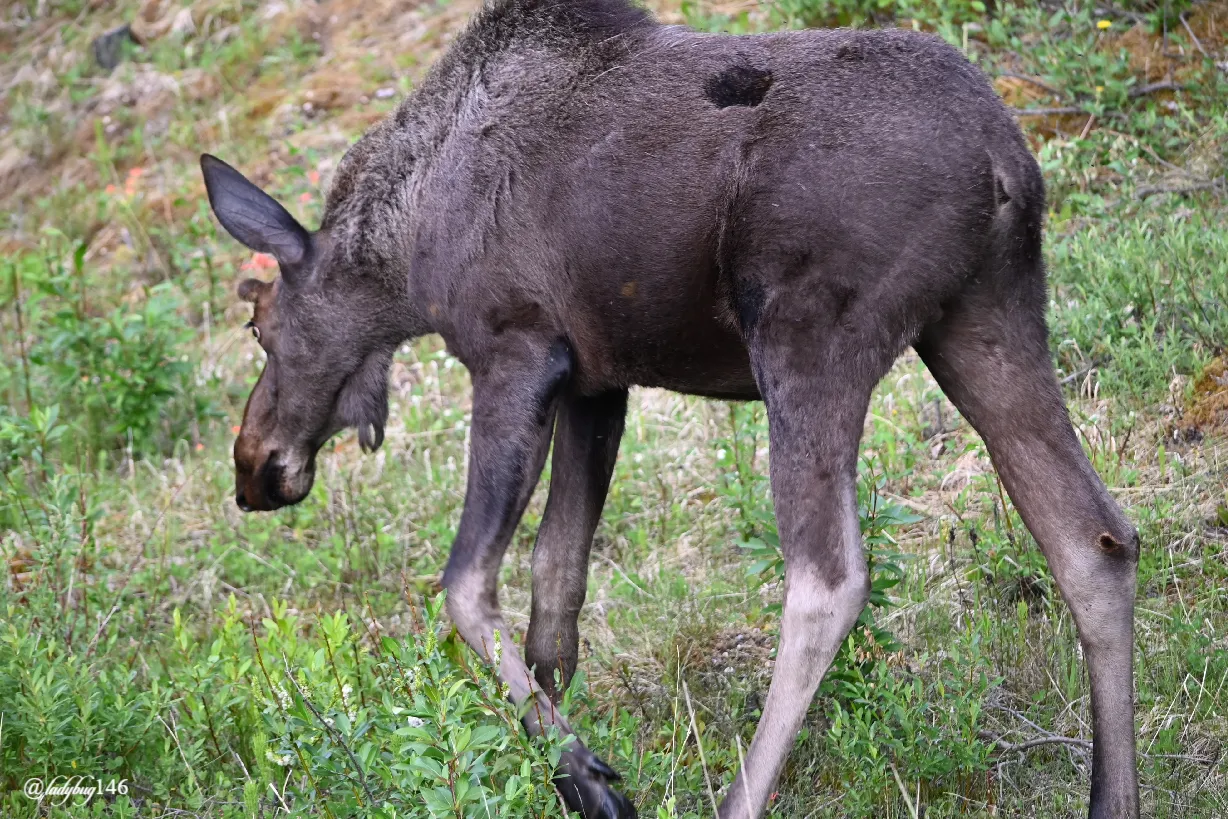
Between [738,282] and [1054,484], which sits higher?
[738,282]

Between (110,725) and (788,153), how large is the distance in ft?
10.5

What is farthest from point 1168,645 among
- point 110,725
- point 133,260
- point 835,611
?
point 133,260

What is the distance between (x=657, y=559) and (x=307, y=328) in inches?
78.0

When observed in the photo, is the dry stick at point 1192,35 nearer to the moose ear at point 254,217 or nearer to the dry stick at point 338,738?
the moose ear at point 254,217

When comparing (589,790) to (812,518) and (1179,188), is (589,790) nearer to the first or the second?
(812,518)

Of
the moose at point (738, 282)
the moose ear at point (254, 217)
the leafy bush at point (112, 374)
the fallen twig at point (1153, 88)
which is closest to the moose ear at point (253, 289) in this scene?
the moose ear at point (254, 217)

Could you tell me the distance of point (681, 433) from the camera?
7.02 meters

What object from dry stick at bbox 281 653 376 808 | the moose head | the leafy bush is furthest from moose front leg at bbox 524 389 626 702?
the leafy bush

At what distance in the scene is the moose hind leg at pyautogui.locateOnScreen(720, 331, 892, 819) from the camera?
3.72m

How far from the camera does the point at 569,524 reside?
4.82 meters

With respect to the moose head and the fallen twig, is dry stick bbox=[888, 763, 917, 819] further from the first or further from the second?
the fallen twig

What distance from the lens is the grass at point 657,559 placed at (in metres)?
3.99

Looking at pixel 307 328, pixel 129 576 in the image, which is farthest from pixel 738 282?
pixel 129 576

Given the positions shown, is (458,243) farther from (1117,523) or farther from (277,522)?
(277,522)
